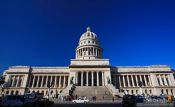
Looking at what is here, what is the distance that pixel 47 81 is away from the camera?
73125mm

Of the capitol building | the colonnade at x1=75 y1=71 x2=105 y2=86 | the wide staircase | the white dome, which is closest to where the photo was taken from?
the wide staircase

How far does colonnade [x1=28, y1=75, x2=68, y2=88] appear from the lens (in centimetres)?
7294

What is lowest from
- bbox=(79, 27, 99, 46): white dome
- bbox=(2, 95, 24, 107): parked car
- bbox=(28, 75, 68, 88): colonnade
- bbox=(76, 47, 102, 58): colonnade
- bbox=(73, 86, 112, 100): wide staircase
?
bbox=(2, 95, 24, 107): parked car

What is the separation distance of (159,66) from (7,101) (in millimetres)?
68603

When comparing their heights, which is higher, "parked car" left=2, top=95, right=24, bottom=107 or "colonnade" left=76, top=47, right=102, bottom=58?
"colonnade" left=76, top=47, right=102, bottom=58

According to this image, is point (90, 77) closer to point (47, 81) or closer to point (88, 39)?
point (47, 81)

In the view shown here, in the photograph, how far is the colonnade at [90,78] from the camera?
66.9 meters

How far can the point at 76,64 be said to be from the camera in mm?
70875

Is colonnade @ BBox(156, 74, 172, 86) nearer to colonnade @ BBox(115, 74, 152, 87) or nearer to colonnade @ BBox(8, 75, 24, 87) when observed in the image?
colonnade @ BBox(115, 74, 152, 87)

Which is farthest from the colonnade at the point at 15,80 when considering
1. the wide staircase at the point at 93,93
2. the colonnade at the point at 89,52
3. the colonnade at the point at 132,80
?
the colonnade at the point at 132,80

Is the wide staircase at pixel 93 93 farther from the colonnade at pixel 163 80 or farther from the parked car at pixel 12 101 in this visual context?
the colonnade at pixel 163 80

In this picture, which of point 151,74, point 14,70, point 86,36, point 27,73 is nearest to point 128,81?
point 151,74

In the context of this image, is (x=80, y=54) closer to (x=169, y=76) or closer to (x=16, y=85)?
(x=16, y=85)

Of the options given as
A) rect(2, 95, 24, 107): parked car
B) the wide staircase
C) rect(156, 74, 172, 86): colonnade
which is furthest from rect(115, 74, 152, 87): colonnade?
rect(2, 95, 24, 107): parked car
